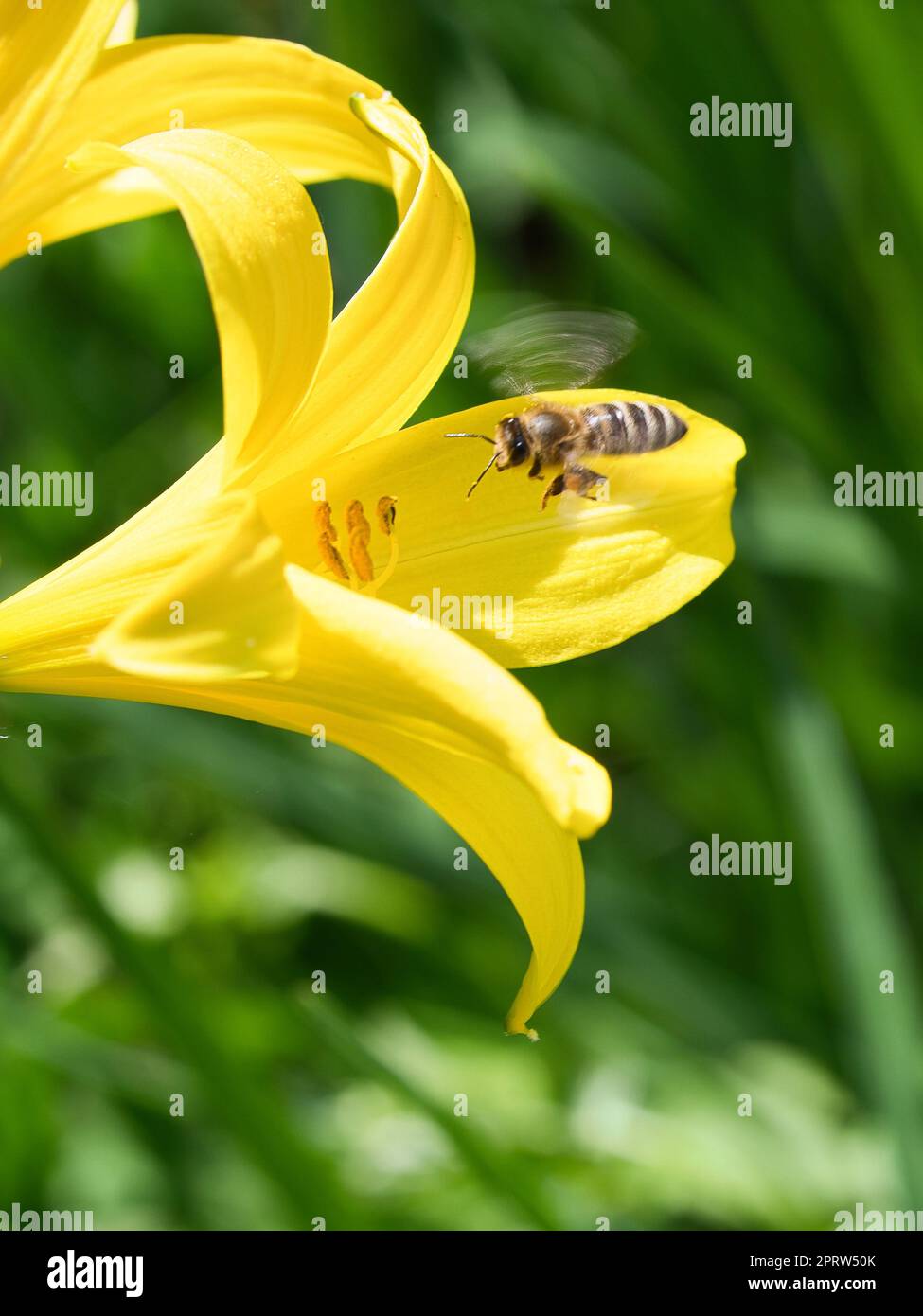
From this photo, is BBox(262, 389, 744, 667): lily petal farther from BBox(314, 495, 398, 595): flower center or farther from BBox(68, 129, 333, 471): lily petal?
BBox(68, 129, 333, 471): lily petal

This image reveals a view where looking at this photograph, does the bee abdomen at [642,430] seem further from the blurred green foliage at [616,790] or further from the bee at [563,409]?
the blurred green foliage at [616,790]

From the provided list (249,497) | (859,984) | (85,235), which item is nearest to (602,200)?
(85,235)

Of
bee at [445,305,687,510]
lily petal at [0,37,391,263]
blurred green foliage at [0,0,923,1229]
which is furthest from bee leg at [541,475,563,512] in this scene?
blurred green foliage at [0,0,923,1229]

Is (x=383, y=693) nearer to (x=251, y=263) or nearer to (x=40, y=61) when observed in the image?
(x=251, y=263)

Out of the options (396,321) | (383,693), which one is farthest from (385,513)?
(383,693)

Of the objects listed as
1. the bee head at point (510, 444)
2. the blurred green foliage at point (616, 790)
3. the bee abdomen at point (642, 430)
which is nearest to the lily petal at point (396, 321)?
the bee head at point (510, 444)
